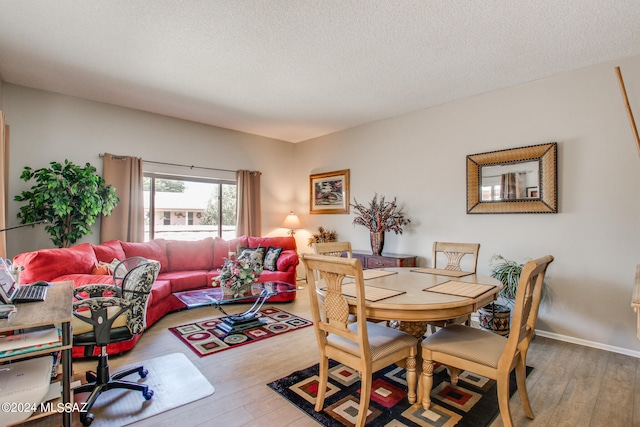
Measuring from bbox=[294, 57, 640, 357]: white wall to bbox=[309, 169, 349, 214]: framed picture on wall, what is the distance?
1196 mm

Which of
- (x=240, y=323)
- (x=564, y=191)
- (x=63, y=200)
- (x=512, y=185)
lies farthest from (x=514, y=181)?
(x=63, y=200)

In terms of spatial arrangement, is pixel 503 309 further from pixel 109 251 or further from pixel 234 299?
pixel 109 251

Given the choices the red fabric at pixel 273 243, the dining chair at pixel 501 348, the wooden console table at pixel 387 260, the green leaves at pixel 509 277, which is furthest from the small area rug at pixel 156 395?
the green leaves at pixel 509 277

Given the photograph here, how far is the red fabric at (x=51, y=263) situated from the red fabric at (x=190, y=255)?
4.06 feet

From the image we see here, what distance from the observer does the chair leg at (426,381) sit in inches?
77.0

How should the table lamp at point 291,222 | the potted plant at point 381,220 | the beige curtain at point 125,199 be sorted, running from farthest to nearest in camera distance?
the table lamp at point 291,222
the potted plant at point 381,220
the beige curtain at point 125,199

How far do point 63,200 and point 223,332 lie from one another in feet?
7.59

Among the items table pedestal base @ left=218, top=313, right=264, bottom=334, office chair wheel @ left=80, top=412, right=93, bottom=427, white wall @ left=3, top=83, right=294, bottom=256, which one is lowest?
office chair wheel @ left=80, top=412, right=93, bottom=427

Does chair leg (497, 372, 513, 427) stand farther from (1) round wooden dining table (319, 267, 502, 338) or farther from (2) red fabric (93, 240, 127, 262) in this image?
(2) red fabric (93, 240, 127, 262)

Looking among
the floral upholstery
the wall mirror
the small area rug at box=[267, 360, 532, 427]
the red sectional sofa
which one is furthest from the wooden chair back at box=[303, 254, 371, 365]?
the wall mirror

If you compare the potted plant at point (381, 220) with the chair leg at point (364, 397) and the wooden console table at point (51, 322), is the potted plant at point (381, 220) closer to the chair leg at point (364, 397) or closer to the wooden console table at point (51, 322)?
the chair leg at point (364, 397)

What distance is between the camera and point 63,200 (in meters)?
3.52

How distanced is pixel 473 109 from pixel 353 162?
199 cm

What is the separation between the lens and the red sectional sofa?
2854 mm
